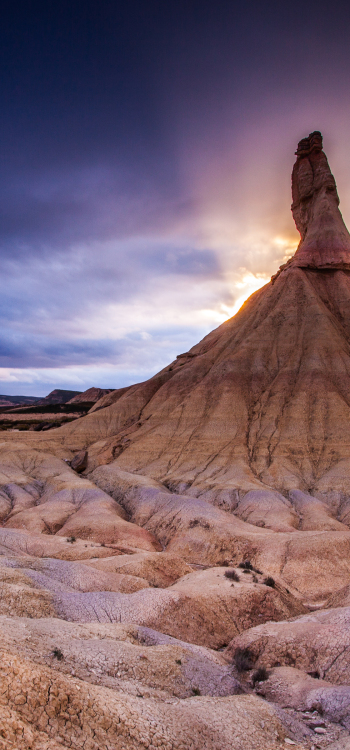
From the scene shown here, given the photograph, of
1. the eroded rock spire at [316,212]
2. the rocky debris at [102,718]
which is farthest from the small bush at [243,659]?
the eroded rock spire at [316,212]

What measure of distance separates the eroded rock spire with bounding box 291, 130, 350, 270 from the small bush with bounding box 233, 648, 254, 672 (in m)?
54.4

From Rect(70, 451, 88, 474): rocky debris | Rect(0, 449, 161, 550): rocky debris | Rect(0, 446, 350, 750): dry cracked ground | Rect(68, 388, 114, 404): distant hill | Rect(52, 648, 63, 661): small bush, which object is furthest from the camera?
Rect(68, 388, 114, 404): distant hill

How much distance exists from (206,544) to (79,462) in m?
26.5

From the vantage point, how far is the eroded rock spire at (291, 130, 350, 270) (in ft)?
195

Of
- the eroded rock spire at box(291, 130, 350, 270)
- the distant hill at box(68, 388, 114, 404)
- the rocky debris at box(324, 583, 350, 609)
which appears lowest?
the rocky debris at box(324, 583, 350, 609)

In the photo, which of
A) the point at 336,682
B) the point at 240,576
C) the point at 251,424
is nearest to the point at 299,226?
the point at 251,424

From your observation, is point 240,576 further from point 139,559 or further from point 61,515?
point 61,515

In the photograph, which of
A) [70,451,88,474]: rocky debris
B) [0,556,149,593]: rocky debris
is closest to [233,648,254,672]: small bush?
[0,556,149,593]: rocky debris

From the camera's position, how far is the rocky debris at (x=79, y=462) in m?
49.7

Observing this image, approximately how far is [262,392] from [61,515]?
2676 cm

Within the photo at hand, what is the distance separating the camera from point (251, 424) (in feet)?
152

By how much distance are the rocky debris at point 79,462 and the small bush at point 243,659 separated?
38.5 metres

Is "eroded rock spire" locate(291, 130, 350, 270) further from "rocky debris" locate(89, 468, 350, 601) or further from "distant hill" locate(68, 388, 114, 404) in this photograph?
"distant hill" locate(68, 388, 114, 404)

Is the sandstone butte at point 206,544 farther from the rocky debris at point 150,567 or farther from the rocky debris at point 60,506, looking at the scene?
the rocky debris at point 60,506
